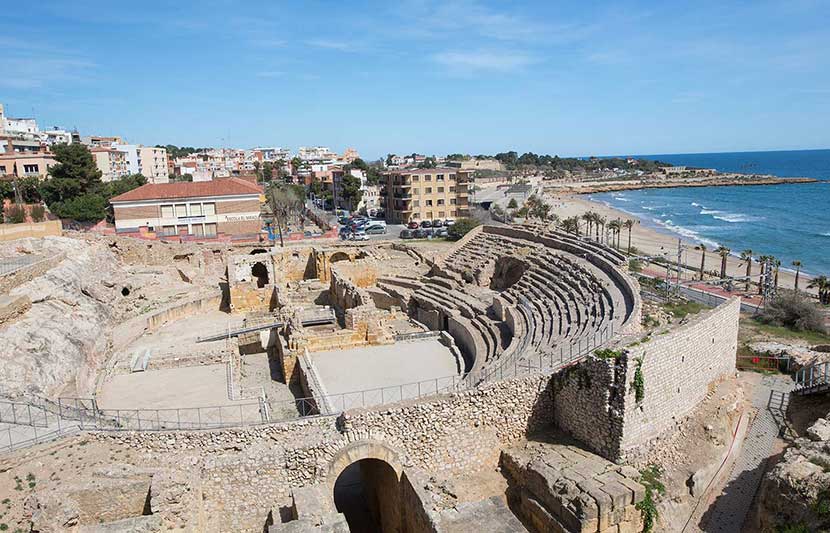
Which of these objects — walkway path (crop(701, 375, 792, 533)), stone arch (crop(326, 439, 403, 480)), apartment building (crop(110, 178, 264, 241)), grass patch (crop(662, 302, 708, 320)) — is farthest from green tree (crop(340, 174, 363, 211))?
stone arch (crop(326, 439, 403, 480))

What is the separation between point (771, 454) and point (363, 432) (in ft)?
36.2

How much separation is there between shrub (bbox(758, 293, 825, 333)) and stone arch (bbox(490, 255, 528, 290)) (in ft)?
35.9

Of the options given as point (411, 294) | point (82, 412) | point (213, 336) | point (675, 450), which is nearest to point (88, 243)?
point (213, 336)

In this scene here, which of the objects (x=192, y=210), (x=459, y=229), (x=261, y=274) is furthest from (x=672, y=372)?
(x=192, y=210)

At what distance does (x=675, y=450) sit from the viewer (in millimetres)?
14883

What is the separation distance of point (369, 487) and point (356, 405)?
239 centimetres

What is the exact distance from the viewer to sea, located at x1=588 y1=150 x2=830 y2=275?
183ft

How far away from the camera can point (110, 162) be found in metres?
72.6

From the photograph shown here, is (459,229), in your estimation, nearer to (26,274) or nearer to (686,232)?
(26,274)

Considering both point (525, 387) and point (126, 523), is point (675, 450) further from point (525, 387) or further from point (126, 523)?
point (126, 523)

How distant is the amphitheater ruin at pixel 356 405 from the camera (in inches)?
470

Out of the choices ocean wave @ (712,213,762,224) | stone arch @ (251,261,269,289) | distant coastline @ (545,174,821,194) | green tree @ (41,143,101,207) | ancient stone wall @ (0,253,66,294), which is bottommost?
ocean wave @ (712,213,762,224)

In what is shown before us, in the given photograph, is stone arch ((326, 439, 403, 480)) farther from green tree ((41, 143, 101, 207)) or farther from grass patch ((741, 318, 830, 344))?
green tree ((41, 143, 101, 207))

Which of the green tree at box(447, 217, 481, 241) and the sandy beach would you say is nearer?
the sandy beach
